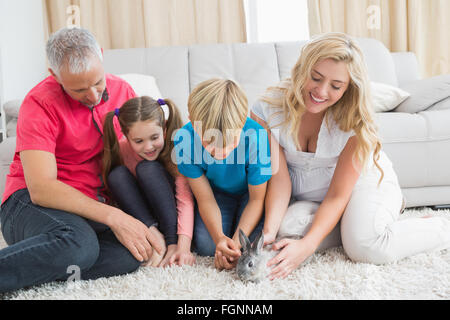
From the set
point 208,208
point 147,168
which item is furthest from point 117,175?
point 208,208

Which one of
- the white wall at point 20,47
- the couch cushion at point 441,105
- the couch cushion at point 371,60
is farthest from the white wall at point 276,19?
the white wall at point 20,47

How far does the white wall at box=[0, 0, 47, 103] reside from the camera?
1914 mm

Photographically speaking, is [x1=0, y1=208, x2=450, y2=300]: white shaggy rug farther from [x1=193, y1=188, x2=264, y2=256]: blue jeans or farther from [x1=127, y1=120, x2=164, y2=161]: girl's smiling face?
[x1=127, y1=120, x2=164, y2=161]: girl's smiling face

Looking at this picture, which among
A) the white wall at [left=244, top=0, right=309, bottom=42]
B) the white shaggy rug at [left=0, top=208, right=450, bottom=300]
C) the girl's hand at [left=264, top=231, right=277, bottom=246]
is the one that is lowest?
the white shaggy rug at [left=0, top=208, right=450, bottom=300]

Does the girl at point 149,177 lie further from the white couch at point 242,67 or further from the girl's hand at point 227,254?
the white couch at point 242,67

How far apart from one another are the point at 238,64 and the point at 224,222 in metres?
1.19

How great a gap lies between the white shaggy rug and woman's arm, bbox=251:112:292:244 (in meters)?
0.16

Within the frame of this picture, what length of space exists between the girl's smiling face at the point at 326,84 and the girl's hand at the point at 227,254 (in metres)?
0.45

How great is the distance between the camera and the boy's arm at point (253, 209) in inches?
42.4

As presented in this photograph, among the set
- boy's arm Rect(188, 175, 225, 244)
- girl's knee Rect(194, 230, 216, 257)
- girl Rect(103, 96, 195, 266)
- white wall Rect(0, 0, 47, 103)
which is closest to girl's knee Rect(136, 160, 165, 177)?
girl Rect(103, 96, 195, 266)

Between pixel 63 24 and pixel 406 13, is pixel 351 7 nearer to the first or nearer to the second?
pixel 406 13

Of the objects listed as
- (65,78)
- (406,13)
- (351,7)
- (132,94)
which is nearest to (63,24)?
(132,94)

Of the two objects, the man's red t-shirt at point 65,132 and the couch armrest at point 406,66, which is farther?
the couch armrest at point 406,66
